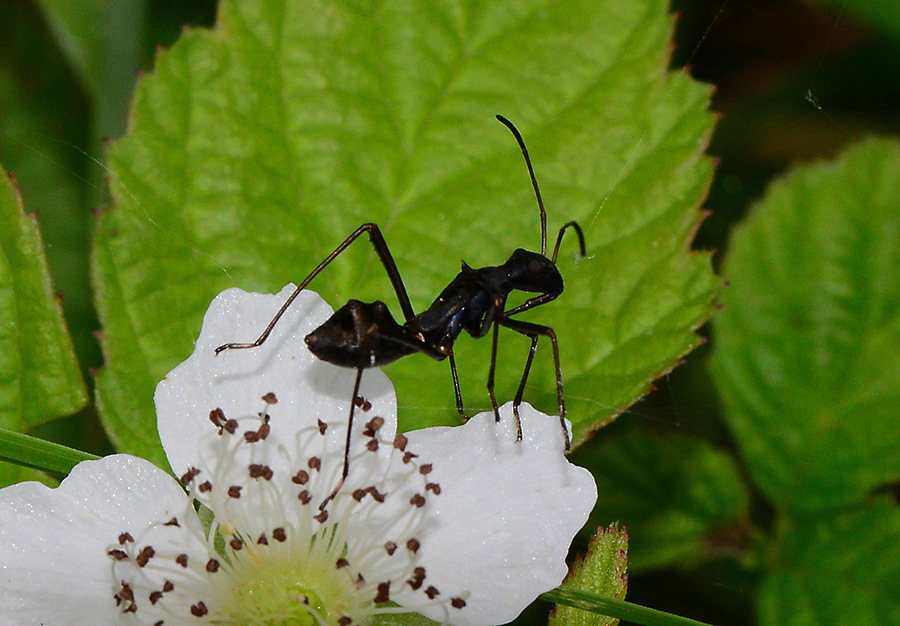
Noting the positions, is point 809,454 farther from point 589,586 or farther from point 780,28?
point 780,28

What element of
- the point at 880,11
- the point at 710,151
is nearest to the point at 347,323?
the point at 880,11

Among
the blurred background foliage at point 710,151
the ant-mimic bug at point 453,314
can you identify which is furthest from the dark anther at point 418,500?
the blurred background foliage at point 710,151

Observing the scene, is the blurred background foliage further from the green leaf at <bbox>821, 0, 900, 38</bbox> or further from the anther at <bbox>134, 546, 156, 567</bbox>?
the anther at <bbox>134, 546, 156, 567</bbox>

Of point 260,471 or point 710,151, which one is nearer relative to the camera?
point 260,471

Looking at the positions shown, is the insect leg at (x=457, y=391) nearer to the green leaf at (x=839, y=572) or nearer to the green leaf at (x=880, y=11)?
the green leaf at (x=839, y=572)

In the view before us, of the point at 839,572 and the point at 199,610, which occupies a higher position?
the point at 839,572

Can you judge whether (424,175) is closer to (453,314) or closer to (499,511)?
(453,314)

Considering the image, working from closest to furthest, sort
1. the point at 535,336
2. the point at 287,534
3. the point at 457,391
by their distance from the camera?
the point at 287,534
the point at 457,391
the point at 535,336

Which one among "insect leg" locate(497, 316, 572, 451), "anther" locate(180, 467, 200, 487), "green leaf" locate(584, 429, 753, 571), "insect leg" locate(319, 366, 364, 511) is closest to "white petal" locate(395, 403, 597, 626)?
"insect leg" locate(319, 366, 364, 511)
